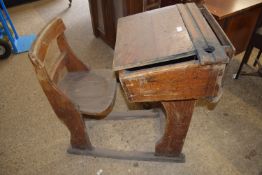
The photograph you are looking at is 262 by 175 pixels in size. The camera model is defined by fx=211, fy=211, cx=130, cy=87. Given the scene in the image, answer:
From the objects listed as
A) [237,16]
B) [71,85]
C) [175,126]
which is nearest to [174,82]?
[175,126]

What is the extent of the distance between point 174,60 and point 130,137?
822mm

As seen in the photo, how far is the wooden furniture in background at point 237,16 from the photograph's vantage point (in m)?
1.72

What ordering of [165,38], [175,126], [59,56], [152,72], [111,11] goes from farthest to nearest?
[111,11]
[59,56]
[175,126]
[165,38]
[152,72]

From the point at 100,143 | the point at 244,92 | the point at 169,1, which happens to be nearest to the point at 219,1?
the point at 169,1

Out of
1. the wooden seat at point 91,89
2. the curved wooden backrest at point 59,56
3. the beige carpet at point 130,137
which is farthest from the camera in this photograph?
the beige carpet at point 130,137

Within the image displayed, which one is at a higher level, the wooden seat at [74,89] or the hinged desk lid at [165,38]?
the hinged desk lid at [165,38]

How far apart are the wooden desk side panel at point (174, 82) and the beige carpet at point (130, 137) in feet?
2.24

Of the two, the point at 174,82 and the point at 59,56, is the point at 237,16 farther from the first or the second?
the point at 59,56

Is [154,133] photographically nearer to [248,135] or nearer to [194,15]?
[248,135]

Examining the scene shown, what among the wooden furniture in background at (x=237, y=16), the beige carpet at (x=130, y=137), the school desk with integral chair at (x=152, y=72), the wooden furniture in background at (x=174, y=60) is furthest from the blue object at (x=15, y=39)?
the wooden furniture in background at (x=237, y=16)

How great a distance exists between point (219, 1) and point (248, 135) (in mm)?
1179

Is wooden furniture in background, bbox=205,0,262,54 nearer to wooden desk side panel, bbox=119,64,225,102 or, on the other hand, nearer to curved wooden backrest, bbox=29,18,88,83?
→ wooden desk side panel, bbox=119,64,225,102

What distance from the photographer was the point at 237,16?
191 cm

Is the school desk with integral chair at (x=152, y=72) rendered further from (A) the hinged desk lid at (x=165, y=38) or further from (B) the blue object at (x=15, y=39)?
(B) the blue object at (x=15, y=39)
